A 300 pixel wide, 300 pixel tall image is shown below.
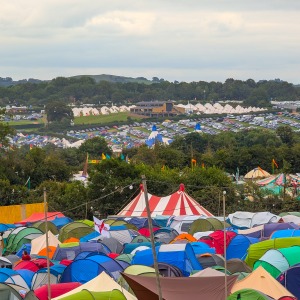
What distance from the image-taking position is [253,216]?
3394cm

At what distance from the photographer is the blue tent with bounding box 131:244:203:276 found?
76.1ft

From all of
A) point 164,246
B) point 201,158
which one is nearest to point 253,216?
point 164,246

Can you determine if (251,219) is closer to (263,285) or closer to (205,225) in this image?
(205,225)

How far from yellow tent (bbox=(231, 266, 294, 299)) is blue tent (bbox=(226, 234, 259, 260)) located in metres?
7.36

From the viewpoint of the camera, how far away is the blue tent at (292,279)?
→ 20375 mm

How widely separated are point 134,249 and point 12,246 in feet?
20.4

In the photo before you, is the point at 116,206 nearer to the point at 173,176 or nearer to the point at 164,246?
the point at 173,176

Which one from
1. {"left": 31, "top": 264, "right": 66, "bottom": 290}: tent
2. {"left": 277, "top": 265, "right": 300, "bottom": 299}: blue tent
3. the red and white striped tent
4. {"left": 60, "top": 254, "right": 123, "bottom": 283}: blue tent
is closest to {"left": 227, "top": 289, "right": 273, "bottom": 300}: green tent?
{"left": 277, "top": 265, "right": 300, "bottom": 299}: blue tent

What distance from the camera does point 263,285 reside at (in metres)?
19.3

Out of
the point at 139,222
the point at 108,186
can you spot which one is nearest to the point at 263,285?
the point at 139,222

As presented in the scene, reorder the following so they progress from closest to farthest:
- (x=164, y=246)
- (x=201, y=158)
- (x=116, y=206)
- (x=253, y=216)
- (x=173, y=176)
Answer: (x=164, y=246)
(x=253, y=216)
(x=116, y=206)
(x=173, y=176)
(x=201, y=158)

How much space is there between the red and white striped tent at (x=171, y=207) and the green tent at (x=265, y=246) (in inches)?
503

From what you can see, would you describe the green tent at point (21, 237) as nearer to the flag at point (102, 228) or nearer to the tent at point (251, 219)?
the flag at point (102, 228)

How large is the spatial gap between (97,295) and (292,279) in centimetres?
462
